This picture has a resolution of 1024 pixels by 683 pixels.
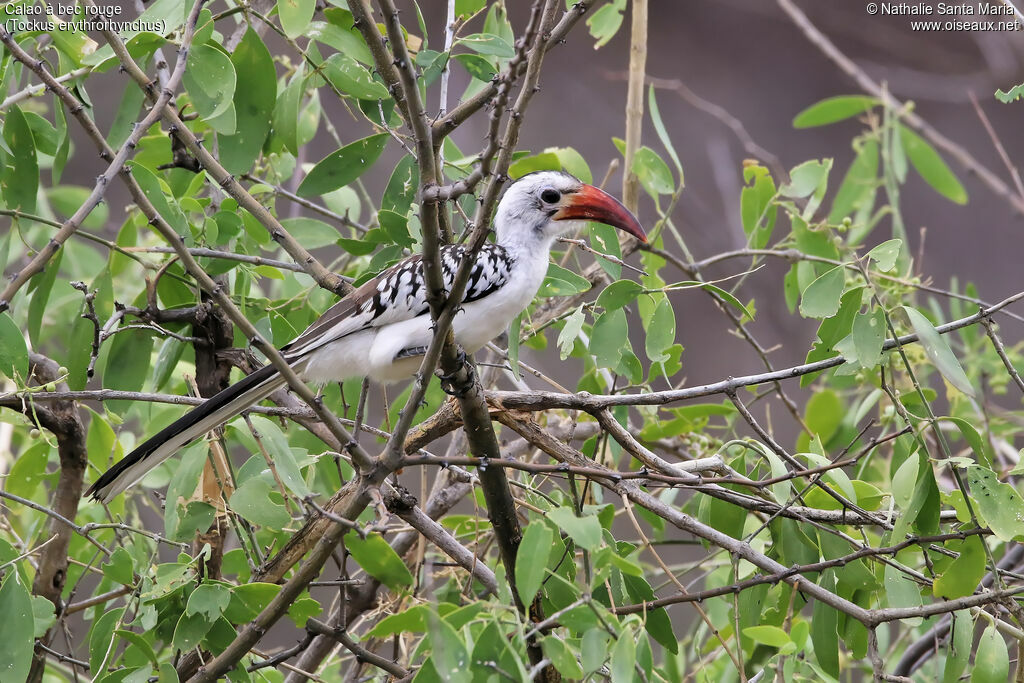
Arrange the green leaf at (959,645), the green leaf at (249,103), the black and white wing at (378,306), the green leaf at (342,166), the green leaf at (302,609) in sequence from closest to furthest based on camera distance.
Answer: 1. the green leaf at (959,645)
2. the green leaf at (302,609)
3. the black and white wing at (378,306)
4. the green leaf at (249,103)
5. the green leaf at (342,166)

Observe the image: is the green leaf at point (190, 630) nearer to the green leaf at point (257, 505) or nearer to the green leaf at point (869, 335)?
the green leaf at point (257, 505)

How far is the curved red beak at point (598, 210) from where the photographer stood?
2.46 meters

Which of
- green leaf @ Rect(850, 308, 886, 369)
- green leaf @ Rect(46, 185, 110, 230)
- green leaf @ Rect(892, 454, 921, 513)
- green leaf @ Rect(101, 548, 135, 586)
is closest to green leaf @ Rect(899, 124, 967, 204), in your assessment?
green leaf @ Rect(850, 308, 886, 369)

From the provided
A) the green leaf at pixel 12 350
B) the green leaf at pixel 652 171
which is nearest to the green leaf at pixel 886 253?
the green leaf at pixel 652 171

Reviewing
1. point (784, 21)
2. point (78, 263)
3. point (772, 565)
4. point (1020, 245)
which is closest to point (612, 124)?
point (784, 21)

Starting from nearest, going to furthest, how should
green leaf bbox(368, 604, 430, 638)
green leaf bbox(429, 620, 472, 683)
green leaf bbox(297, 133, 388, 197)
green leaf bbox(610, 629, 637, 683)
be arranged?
green leaf bbox(429, 620, 472, 683) < green leaf bbox(610, 629, 637, 683) < green leaf bbox(368, 604, 430, 638) < green leaf bbox(297, 133, 388, 197)

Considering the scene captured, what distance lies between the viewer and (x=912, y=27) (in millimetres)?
6648

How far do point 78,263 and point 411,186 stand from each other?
177 cm

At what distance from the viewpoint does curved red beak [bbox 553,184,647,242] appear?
246 centimetres

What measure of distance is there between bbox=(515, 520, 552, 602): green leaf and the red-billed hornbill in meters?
→ 0.78

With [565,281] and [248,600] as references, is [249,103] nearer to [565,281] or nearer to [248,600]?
[565,281]

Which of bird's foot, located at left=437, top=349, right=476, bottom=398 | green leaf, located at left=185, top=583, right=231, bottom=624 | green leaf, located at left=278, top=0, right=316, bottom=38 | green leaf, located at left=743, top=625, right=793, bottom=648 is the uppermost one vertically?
green leaf, located at left=278, top=0, right=316, bottom=38

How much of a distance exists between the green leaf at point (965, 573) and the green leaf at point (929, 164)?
1585 mm

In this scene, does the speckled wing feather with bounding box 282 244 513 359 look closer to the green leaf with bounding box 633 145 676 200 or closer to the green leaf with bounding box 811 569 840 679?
the green leaf with bounding box 633 145 676 200
